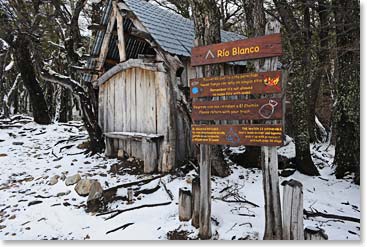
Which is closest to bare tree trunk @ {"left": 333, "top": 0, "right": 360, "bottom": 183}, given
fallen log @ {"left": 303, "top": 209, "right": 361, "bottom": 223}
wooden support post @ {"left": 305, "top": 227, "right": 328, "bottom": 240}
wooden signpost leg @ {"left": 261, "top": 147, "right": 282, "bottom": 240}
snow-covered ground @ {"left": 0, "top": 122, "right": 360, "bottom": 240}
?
snow-covered ground @ {"left": 0, "top": 122, "right": 360, "bottom": 240}

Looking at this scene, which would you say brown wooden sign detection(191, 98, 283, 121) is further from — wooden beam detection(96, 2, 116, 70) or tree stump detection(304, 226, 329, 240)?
wooden beam detection(96, 2, 116, 70)

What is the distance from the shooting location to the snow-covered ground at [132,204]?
11.8 feet

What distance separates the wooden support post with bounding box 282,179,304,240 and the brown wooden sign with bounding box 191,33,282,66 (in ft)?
4.75

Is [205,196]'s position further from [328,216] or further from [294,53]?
[294,53]

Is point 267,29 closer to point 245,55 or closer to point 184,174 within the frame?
point 245,55

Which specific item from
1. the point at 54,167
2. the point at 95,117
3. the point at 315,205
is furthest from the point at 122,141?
the point at 315,205

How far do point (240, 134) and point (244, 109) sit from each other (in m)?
0.28

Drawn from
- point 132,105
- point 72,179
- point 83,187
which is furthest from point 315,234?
Answer: point 132,105

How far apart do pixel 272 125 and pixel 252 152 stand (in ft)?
11.0

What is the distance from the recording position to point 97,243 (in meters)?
3.57

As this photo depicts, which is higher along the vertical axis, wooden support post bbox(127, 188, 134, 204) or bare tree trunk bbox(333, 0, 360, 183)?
bare tree trunk bbox(333, 0, 360, 183)

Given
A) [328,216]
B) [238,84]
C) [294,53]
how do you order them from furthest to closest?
[294,53], [328,216], [238,84]

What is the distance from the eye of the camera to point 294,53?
18.1 feet

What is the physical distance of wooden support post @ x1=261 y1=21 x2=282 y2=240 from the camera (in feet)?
9.44
